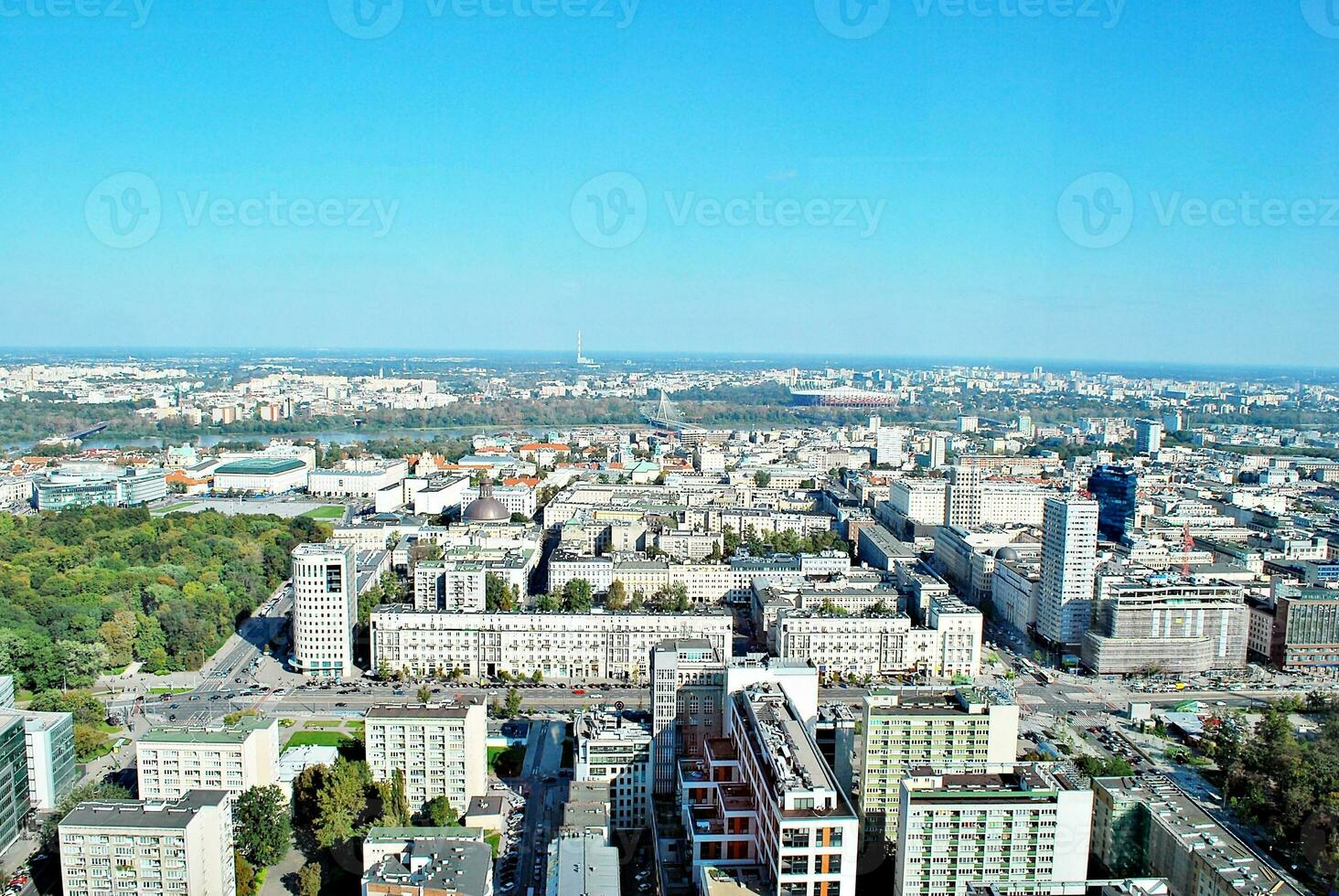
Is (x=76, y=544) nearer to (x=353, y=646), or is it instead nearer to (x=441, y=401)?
(x=353, y=646)

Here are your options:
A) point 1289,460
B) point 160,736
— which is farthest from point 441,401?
point 160,736

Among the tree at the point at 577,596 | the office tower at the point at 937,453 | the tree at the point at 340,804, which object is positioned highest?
the office tower at the point at 937,453

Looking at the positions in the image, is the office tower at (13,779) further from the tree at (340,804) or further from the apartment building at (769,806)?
the apartment building at (769,806)

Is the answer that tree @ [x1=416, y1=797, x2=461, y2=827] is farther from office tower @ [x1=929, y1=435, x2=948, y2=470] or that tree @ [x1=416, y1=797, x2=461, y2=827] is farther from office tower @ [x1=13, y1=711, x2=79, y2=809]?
office tower @ [x1=929, y1=435, x2=948, y2=470]

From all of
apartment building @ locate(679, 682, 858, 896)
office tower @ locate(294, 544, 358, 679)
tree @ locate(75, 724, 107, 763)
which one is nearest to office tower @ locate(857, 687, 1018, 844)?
apartment building @ locate(679, 682, 858, 896)

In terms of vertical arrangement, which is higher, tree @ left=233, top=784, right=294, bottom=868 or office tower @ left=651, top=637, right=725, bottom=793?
office tower @ left=651, top=637, right=725, bottom=793

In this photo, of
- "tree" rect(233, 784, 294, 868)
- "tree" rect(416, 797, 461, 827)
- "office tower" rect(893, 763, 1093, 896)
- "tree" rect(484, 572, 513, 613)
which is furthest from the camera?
"tree" rect(484, 572, 513, 613)

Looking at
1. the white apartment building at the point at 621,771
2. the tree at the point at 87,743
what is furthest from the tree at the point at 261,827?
the tree at the point at 87,743
